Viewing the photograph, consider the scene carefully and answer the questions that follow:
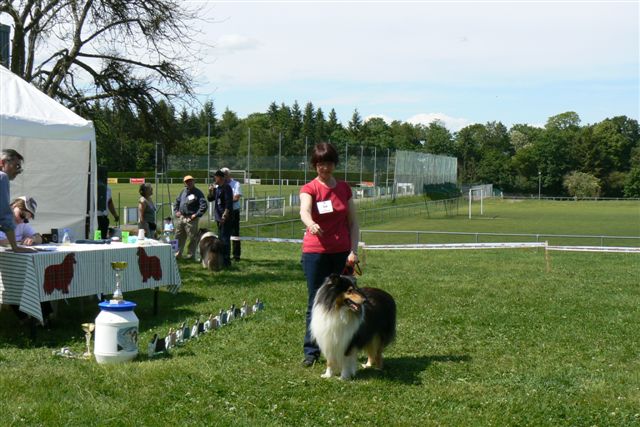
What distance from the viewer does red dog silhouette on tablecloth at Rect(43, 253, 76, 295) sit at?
23.8 ft

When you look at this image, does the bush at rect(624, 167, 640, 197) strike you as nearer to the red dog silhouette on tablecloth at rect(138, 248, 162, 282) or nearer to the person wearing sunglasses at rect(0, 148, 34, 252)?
the red dog silhouette on tablecloth at rect(138, 248, 162, 282)

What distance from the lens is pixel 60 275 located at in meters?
7.42

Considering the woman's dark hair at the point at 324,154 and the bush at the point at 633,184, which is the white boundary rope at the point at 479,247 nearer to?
the woman's dark hair at the point at 324,154

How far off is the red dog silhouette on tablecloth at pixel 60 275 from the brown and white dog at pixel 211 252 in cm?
507

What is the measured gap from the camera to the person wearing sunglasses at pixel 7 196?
6570mm

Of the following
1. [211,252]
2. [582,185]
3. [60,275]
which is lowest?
[211,252]

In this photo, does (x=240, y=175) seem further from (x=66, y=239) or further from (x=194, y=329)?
(x=194, y=329)

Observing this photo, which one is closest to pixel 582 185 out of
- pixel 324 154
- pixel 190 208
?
pixel 190 208

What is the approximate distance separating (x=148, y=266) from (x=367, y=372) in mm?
3578

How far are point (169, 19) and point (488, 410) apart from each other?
11.0 metres

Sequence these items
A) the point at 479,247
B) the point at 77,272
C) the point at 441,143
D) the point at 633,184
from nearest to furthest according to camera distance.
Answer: the point at 77,272
the point at 479,247
the point at 633,184
the point at 441,143

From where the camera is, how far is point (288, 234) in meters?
25.9

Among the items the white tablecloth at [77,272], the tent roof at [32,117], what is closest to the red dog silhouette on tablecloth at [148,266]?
the white tablecloth at [77,272]

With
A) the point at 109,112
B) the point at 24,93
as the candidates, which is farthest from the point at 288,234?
the point at 24,93
